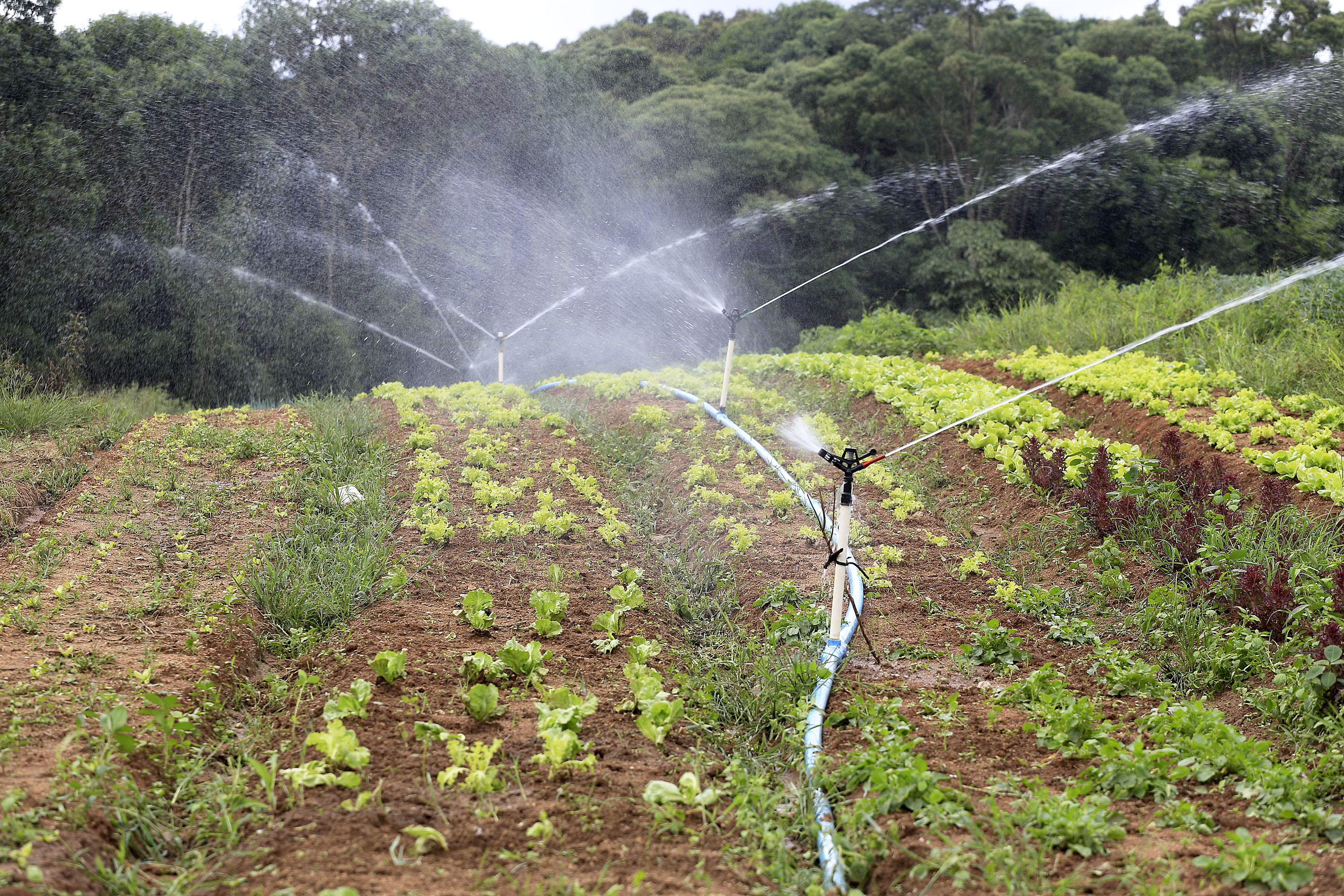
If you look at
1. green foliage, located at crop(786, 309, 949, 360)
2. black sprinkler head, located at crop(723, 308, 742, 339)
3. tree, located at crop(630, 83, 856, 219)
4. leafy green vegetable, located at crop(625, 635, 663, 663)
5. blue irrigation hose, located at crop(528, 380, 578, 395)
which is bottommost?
blue irrigation hose, located at crop(528, 380, 578, 395)

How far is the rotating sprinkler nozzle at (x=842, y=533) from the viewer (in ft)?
12.1

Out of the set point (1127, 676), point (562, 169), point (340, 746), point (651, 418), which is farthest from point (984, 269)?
point (340, 746)

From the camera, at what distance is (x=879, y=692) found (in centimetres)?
365

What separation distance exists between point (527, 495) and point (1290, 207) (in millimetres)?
19006

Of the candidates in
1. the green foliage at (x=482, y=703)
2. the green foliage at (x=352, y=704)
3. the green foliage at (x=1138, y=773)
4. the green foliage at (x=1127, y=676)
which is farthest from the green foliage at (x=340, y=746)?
the green foliage at (x=1127, y=676)

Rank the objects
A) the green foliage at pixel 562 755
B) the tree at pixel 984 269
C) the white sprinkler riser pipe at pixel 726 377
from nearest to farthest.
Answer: the green foliage at pixel 562 755
the white sprinkler riser pipe at pixel 726 377
the tree at pixel 984 269

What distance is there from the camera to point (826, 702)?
138 inches

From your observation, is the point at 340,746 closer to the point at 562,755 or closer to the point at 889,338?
the point at 562,755

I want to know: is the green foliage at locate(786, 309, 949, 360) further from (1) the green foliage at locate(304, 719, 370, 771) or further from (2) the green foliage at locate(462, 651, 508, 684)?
(1) the green foliage at locate(304, 719, 370, 771)

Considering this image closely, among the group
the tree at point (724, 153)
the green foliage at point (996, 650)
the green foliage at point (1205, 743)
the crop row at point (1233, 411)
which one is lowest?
the green foliage at point (996, 650)

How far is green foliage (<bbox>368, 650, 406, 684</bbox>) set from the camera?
3.48 meters

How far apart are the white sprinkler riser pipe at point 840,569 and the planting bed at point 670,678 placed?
0.64 ft

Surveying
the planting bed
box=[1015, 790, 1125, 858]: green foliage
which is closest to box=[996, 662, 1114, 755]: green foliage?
the planting bed

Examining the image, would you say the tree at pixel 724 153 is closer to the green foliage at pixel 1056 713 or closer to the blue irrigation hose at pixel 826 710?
the blue irrigation hose at pixel 826 710
